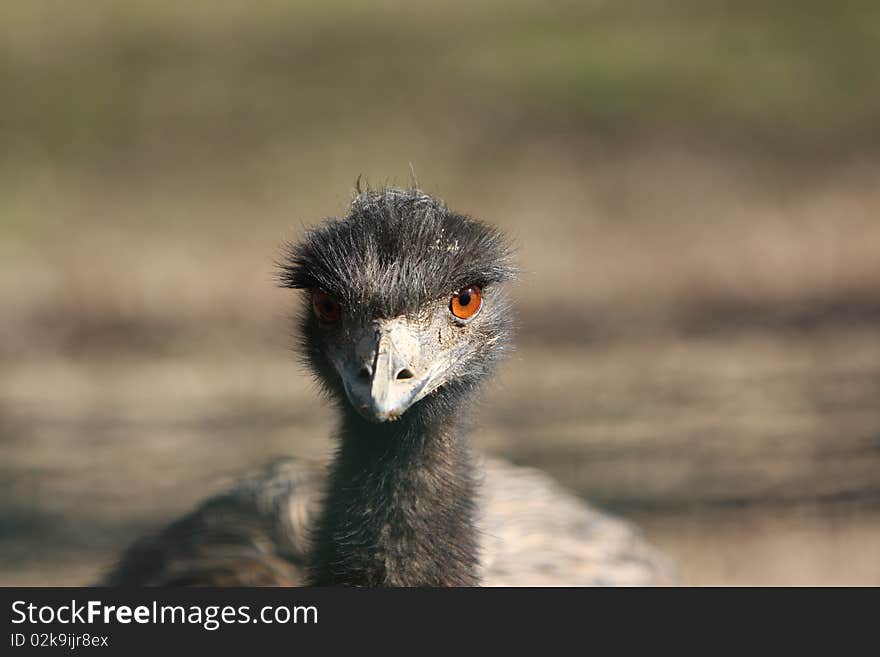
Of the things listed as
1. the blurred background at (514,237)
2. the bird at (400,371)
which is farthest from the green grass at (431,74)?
the bird at (400,371)

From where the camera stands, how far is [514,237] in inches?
272

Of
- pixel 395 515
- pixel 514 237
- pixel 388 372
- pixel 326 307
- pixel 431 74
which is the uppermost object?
pixel 431 74

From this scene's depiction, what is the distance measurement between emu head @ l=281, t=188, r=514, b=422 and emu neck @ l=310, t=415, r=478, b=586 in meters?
0.10

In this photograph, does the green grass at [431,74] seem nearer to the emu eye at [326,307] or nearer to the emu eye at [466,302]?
the emu eye at [466,302]

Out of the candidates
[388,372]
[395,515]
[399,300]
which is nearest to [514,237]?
[395,515]

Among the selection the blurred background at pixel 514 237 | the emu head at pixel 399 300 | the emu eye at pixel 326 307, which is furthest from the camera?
the blurred background at pixel 514 237

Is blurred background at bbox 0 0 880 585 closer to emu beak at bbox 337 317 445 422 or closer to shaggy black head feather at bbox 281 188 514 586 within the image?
shaggy black head feather at bbox 281 188 514 586

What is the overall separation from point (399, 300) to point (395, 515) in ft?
1.68

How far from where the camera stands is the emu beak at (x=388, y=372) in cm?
288

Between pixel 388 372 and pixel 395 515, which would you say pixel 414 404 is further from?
pixel 388 372

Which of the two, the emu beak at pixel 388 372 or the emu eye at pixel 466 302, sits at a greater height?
the emu eye at pixel 466 302

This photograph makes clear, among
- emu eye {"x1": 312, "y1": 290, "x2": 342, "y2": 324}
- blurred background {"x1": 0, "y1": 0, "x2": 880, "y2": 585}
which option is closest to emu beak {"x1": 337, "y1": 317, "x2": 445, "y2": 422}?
emu eye {"x1": 312, "y1": 290, "x2": 342, "y2": 324}

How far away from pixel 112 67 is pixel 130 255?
110 inches

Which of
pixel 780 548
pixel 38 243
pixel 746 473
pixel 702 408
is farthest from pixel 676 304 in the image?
pixel 38 243
